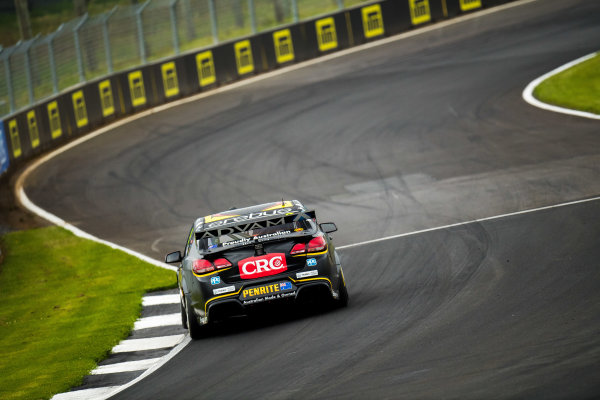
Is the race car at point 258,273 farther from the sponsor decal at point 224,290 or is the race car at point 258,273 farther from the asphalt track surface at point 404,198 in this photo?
the asphalt track surface at point 404,198

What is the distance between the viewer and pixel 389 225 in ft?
55.6

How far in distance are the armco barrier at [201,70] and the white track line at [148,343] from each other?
14.9m

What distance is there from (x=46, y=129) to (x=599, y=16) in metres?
16.5

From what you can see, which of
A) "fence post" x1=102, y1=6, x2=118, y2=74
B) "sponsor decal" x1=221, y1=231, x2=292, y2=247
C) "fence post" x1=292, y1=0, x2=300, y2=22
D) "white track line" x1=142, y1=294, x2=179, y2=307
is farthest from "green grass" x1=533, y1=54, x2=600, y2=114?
"fence post" x1=102, y1=6, x2=118, y2=74

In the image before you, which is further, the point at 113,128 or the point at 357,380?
the point at 113,128

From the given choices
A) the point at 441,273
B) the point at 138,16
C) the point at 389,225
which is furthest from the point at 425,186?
the point at 138,16

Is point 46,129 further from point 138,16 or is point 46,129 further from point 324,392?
point 324,392

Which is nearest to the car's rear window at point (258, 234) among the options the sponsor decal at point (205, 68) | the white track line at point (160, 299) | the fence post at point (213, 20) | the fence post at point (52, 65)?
the white track line at point (160, 299)

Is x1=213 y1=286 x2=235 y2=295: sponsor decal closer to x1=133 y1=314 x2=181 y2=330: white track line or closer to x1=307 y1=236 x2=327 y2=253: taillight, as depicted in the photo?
x1=307 y1=236 x2=327 y2=253: taillight

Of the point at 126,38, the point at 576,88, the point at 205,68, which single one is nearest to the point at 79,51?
the point at 126,38

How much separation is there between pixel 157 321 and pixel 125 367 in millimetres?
2332

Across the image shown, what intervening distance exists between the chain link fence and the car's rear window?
17416 mm

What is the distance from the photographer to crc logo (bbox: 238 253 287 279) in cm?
1152

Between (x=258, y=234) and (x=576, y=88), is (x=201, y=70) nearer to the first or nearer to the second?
(x=576, y=88)
